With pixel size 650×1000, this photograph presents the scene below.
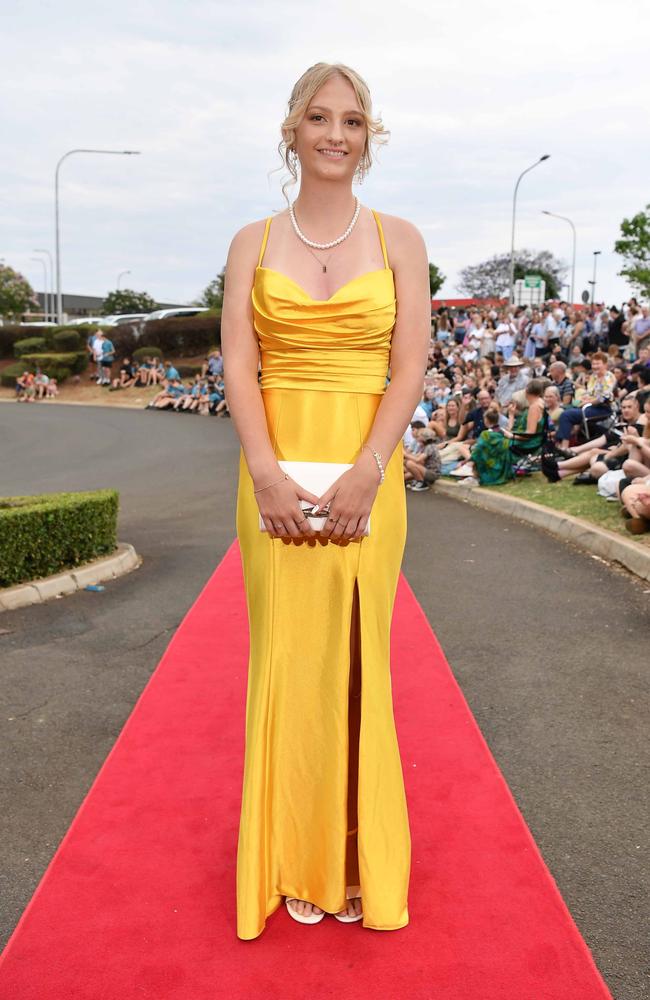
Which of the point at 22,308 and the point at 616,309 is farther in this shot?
the point at 22,308

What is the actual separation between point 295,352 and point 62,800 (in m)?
2.29

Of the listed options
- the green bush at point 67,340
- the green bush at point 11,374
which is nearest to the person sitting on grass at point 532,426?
the green bush at point 11,374

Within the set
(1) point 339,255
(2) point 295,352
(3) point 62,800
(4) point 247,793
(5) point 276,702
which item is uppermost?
(1) point 339,255

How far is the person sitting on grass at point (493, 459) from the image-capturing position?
13148 mm

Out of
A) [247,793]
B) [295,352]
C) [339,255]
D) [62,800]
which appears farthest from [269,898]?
[339,255]

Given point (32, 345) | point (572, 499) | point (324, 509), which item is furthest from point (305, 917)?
point (32, 345)

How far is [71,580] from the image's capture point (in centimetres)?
763

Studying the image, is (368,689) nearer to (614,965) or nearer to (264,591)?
(264,591)

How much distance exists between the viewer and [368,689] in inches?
110

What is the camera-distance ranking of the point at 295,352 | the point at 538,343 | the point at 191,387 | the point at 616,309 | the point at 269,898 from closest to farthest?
1. the point at 295,352
2. the point at 269,898
3. the point at 616,309
4. the point at 538,343
5. the point at 191,387

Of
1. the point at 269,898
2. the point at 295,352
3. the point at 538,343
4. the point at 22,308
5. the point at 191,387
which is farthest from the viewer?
the point at 22,308

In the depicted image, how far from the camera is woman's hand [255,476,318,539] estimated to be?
2.62 meters

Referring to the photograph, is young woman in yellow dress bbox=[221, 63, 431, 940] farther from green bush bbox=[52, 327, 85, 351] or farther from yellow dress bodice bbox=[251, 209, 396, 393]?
green bush bbox=[52, 327, 85, 351]

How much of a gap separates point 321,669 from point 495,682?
8.89ft
